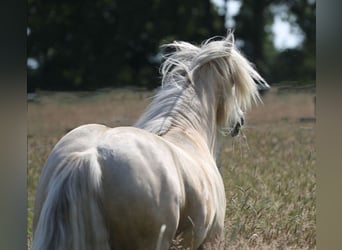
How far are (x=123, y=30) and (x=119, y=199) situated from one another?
9.33 meters

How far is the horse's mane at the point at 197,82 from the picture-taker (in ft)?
10.4

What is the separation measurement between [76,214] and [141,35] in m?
9.27

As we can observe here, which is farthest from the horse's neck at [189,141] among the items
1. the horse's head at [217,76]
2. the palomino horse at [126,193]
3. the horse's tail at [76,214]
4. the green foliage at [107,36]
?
the green foliage at [107,36]

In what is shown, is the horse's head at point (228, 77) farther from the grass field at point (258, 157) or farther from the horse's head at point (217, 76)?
the grass field at point (258, 157)

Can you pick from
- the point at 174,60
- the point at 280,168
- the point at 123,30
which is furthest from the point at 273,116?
the point at 123,30

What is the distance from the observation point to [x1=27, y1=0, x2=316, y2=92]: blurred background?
10.0 m

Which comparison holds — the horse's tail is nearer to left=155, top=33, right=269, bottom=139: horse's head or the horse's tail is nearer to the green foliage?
left=155, top=33, right=269, bottom=139: horse's head

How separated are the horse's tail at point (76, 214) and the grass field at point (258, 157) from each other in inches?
35.7

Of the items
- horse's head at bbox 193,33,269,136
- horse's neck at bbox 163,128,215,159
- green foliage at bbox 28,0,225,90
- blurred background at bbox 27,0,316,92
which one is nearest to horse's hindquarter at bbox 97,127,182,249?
horse's neck at bbox 163,128,215,159

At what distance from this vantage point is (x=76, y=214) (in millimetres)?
2340

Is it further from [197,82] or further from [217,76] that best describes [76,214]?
[217,76]

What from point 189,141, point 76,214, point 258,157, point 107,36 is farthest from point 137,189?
point 107,36
